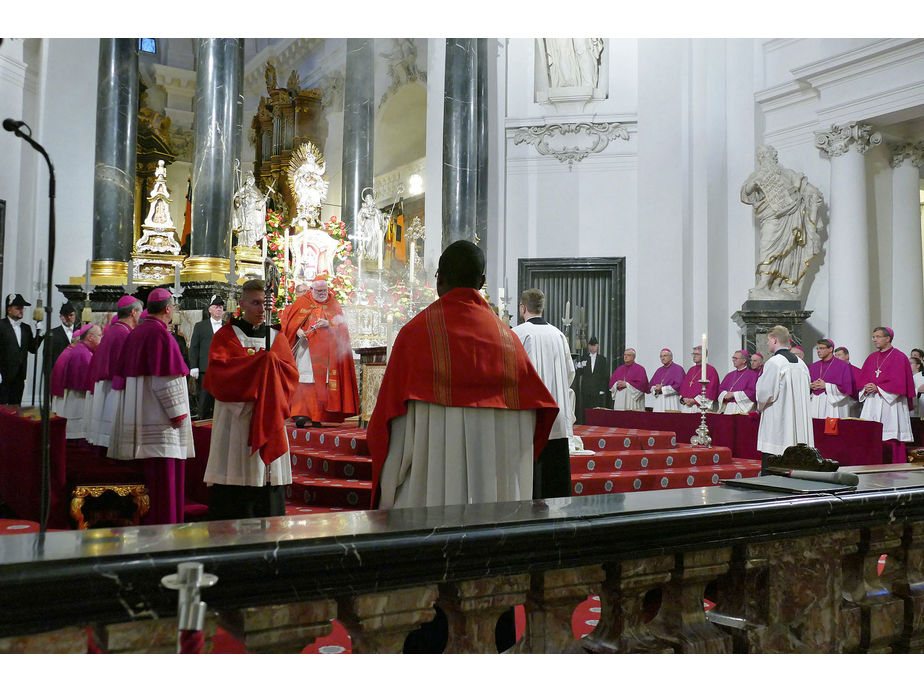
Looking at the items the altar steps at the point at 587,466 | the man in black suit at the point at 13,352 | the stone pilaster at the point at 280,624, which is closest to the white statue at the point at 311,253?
the man in black suit at the point at 13,352

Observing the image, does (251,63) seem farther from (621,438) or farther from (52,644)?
(52,644)

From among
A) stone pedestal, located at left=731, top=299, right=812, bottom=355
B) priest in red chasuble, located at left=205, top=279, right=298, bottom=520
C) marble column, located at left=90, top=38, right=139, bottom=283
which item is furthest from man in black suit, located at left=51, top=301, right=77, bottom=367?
stone pedestal, located at left=731, top=299, right=812, bottom=355

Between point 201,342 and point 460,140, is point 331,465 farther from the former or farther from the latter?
point 460,140

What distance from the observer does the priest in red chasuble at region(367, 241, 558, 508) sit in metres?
3.16

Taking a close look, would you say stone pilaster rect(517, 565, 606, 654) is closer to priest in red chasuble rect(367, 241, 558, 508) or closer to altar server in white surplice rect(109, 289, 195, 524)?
priest in red chasuble rect(367, 241, 558, 508)

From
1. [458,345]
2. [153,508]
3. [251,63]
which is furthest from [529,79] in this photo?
[458,345]

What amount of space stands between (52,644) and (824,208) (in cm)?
1549

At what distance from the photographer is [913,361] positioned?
1248 centimetres

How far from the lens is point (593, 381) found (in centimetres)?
1606

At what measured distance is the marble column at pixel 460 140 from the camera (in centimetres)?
1470

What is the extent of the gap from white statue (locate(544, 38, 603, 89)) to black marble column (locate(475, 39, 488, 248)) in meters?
1.79

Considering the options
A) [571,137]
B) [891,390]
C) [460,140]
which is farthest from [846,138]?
[460,140]

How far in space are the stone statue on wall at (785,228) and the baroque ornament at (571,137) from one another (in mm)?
3361

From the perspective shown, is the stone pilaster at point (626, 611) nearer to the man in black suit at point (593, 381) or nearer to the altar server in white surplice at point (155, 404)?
the altar server in white surplice at point (155, 404)
